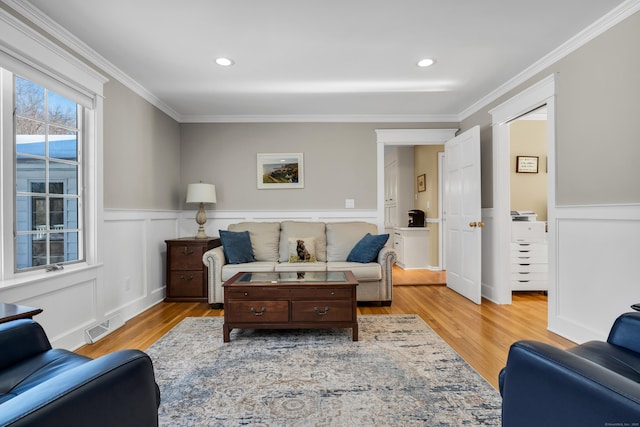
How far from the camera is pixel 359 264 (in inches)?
140

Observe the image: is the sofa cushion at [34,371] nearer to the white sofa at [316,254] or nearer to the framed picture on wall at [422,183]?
the white sofa at [316,254]

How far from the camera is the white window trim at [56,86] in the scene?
1940mm

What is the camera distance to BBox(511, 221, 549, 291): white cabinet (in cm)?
395

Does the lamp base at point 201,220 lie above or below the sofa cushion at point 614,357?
above

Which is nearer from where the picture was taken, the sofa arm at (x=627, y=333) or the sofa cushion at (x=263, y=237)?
the sofa arm at (x=627, y=333)

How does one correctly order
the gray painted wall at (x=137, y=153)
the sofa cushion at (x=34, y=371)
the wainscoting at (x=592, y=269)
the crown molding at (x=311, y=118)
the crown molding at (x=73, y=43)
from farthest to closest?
the crown molding at (x=311, y=118) → the gray painted wall at (x=137, y=153) → the wainscoting at (x=592, y=269) → the crown molding at (x=73, y=43) → the sofa cushion at (x=34, y=371)

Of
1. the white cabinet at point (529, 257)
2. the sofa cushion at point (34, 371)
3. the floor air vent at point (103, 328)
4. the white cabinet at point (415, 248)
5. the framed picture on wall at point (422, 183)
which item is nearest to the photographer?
the sofa cushion at point (34, 371)

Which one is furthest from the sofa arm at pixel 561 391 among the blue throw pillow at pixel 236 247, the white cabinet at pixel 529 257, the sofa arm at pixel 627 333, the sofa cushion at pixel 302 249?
the white cabinet at pixel 529 257

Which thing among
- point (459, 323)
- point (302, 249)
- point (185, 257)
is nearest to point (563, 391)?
point (459, 323)

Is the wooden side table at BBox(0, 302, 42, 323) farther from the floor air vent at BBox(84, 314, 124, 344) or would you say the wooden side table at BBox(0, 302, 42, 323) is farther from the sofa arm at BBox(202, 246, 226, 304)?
the sofa arm at BBox(202, 246, 226, 304)

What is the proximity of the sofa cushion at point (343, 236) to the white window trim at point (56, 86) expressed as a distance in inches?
96.7

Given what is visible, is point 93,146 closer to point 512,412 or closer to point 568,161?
point 512,412

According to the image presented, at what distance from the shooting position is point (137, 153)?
3348 mm

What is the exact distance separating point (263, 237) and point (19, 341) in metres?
2.81
